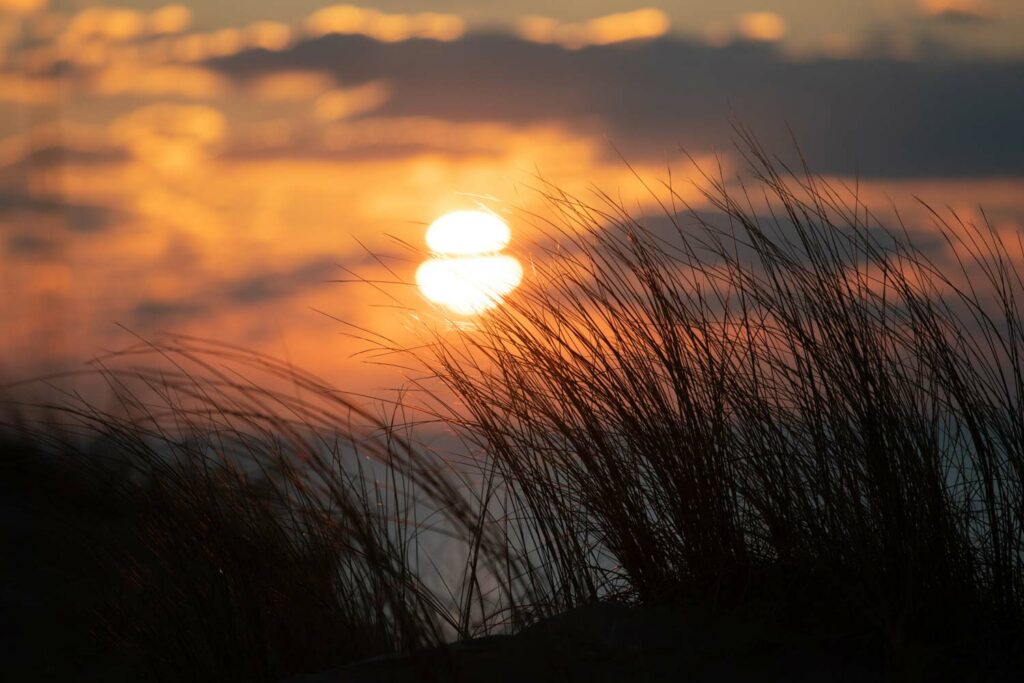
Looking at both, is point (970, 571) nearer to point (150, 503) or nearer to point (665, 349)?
point (665, 349)

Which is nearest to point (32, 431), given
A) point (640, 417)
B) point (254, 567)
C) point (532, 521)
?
point (254, 567)

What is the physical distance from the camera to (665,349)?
2.08 metres

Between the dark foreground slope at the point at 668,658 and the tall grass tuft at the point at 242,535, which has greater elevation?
the tall grass tuft at the point at 242,535

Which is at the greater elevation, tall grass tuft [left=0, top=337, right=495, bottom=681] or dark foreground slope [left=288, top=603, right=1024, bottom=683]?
tall grass tuft [left=0, top=337, right=495, bottom=681]

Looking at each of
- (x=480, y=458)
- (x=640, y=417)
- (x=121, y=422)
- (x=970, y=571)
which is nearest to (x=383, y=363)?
(x=480, y=458)

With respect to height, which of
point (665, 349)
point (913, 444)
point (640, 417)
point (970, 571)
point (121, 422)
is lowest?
point (970, 571)

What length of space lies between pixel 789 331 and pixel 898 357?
25cm

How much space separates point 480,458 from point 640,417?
1.83ft

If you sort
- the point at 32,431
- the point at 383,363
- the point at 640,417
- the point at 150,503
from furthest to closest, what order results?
the point at 383,363 < the point at 32,431 < the point at 150,503 < the point at 640,417

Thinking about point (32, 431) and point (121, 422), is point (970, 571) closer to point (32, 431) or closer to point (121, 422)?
point (121, 422)

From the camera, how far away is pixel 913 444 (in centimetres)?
198

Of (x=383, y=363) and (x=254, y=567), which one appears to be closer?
(x=254, y=567)

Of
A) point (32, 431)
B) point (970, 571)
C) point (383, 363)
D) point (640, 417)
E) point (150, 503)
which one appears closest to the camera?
point (970, 571)

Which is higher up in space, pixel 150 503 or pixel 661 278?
pixel 661 278
